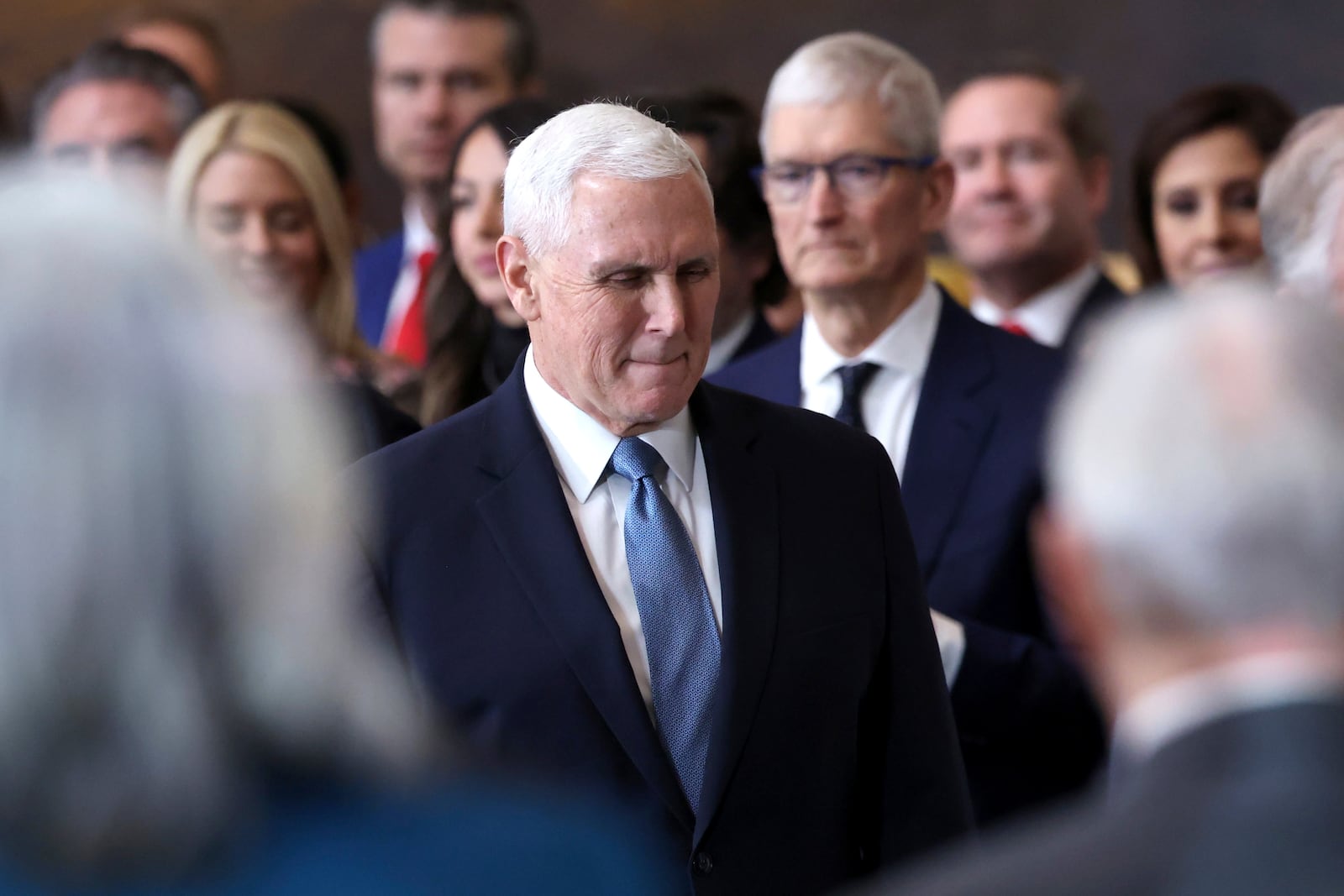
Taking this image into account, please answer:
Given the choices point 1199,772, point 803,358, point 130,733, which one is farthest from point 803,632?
point 130,733

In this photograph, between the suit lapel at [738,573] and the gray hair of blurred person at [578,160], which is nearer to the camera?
the suit lapel at [738,573]

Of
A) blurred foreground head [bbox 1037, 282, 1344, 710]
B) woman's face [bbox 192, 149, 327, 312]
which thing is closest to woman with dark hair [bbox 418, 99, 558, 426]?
woman's face [bbox 192, 149, 327, 312]

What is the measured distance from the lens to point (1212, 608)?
1.57 meters

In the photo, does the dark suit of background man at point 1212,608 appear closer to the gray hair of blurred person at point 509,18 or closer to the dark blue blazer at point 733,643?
the dark blue blazer at point 733,643

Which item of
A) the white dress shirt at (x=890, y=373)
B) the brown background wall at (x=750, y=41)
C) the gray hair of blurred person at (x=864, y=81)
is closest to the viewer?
the white dress shirt at (x=890, y=373)

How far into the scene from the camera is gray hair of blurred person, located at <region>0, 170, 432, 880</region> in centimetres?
142

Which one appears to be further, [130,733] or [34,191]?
[34,191]

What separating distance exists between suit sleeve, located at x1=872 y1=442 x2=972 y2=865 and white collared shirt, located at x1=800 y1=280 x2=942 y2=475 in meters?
1.01

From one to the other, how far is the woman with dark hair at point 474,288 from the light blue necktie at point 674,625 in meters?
1.70

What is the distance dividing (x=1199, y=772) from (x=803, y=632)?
5.42 feet

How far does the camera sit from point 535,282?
11.1ft

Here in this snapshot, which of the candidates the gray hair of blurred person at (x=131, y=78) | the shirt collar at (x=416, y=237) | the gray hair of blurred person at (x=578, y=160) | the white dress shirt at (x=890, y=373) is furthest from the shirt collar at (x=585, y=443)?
the shirt collar at (x=416, y=237)

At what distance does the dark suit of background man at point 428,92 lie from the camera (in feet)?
22.4

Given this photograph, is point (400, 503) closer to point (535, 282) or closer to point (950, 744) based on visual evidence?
point (535, 282)
